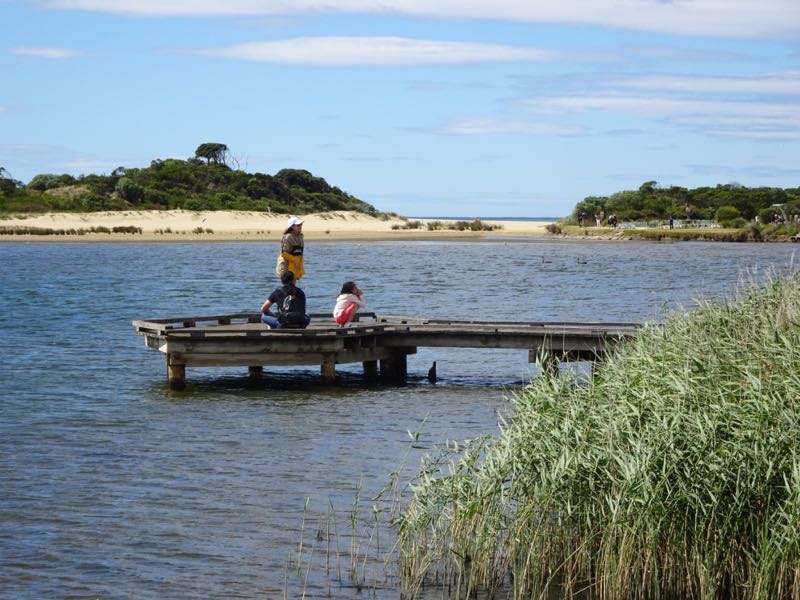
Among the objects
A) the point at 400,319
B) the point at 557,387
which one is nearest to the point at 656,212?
the point at 400,319

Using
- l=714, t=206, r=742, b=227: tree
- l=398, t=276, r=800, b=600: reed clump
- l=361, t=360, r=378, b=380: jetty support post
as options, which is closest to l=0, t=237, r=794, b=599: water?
l=361, t=360, r=378, b=380: jetty support post

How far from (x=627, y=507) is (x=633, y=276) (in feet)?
154

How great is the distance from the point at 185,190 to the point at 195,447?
303 feet

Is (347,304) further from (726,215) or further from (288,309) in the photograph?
(726,215)

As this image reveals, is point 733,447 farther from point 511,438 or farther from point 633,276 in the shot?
point 633,276

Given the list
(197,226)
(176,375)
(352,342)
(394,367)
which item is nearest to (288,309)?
(352,342)

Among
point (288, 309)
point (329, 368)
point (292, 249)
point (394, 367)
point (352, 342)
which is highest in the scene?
point (292, 249)

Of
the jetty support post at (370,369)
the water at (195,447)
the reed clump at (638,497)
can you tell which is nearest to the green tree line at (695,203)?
the water at (195,447)

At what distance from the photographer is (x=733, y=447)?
9250mm

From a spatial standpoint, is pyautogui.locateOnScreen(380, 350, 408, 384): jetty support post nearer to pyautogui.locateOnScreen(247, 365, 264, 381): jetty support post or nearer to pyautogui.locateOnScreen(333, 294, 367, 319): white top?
pyautogui.locateOnScreen(333, 294, 367, 319): white top

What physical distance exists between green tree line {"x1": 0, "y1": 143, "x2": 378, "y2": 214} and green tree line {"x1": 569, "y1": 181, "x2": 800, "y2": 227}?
2317 cm

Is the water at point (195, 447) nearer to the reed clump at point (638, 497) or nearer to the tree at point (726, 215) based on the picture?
the reed clump at point (638, 497)

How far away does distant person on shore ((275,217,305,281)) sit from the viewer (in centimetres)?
1914

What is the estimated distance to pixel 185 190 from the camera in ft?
348
